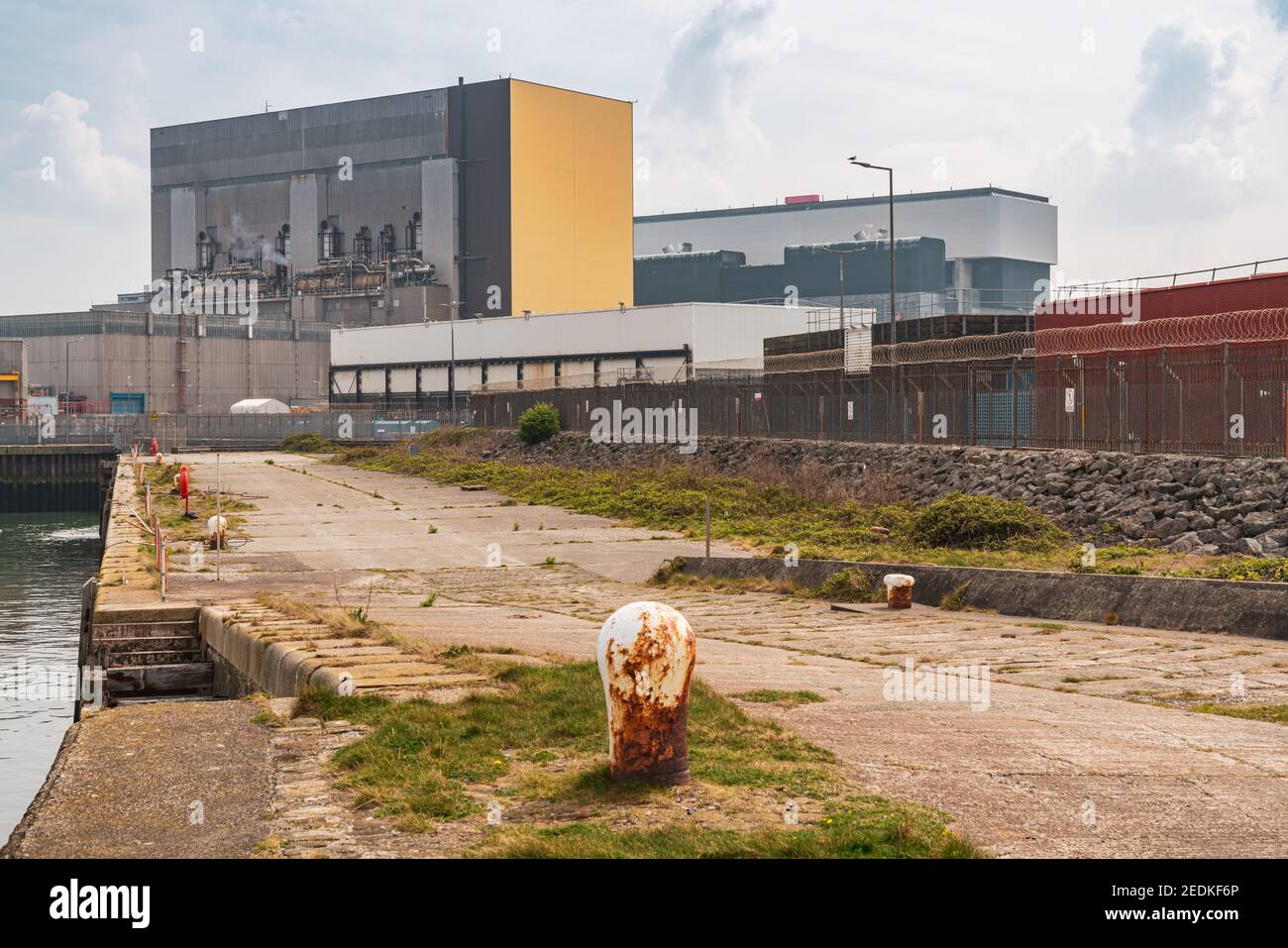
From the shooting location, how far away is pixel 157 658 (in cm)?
1978

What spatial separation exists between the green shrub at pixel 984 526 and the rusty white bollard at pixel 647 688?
17.0 m

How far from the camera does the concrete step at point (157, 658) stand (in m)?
19.6

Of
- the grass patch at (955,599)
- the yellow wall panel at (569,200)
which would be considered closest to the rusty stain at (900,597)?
the grass patch at (955,599)

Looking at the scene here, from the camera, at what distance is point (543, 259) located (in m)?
111

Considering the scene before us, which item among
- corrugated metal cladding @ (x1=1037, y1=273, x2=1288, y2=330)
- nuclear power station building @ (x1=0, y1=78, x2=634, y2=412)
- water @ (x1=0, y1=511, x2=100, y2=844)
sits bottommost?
water @ (x1=0, y1=511, x2=100, y2=844)

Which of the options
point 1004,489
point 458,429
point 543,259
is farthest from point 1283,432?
point 543,259

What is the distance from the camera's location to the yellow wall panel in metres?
109

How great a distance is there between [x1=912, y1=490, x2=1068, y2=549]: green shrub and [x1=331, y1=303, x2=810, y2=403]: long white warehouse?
173 ft

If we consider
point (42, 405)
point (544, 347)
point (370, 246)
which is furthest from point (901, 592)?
point (370, 246)

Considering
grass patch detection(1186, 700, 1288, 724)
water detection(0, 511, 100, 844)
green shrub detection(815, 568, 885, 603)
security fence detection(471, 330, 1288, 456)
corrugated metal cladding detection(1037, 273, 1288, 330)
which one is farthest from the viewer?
corrugated metal cladding detection(1037, 273, 1288, 330)

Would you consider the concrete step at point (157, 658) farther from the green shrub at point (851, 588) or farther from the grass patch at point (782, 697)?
the grass patch at point (782, 697)

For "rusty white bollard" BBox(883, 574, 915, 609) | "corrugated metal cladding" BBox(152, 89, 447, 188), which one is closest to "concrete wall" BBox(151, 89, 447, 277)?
"corrugated metal cladding" BBox(152, 89, 447, 188)

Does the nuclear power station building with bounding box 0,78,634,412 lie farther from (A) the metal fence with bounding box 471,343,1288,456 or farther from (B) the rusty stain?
(B) the rusty stain

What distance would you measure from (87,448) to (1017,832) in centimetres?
8434
